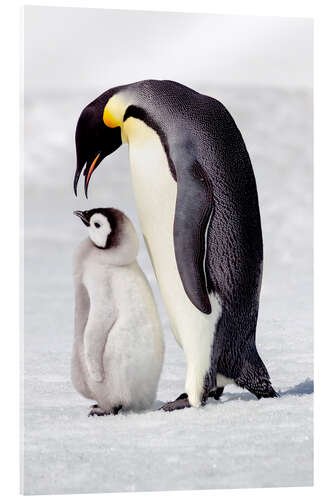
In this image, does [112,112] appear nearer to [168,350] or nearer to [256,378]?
[168,350]

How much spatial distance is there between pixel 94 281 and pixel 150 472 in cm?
62

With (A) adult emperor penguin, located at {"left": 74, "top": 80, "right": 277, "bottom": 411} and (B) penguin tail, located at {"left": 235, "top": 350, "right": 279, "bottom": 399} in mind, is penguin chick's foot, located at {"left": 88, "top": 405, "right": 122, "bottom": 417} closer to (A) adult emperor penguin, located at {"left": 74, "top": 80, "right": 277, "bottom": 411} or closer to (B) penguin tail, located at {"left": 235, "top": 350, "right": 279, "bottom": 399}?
(A) adult emperor penguin, located at {"left": 74, "top": 80, "right": 277, "bottom": 411}

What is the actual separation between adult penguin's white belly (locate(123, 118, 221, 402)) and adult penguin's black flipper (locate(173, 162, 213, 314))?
1.2 inches

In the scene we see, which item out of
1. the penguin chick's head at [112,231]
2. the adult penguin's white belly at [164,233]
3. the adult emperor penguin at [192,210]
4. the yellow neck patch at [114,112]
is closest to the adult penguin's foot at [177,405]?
the adult emperor penguin at [192,210]

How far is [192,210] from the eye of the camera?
133 inches

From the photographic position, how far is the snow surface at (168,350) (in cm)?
338

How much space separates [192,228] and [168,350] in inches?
16.0

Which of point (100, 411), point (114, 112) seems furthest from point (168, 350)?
point (114, 112)

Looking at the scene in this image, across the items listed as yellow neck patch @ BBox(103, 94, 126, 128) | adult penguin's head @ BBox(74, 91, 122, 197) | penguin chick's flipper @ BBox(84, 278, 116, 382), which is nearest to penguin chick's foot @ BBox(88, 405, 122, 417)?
penguin chick's flipper @ BBox(84, 278, 116, 382)

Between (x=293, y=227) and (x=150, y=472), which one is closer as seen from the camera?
(x=150, y=472)

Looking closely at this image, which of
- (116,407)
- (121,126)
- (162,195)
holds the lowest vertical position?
(116,407)

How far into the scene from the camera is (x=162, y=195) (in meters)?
3.42
